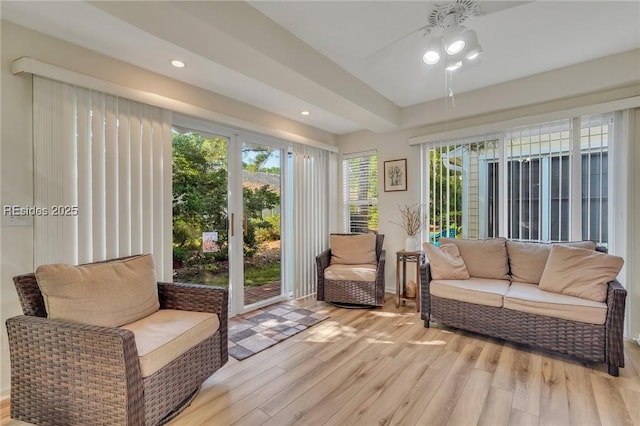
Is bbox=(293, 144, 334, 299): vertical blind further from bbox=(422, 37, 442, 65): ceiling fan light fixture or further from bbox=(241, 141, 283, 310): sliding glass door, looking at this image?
bbox=(422, 37, 442, 65): ceiling fan light fixture

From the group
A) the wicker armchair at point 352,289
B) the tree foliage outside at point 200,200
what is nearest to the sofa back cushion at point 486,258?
the wicker armchair at point 352,289

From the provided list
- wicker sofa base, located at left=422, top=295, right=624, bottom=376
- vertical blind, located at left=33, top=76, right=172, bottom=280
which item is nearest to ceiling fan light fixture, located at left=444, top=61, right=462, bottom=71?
wicker sofa base, located at left=422, top=295, right=624, bottom=376

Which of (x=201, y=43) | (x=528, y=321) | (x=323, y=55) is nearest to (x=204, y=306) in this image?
(x=201, y=43)

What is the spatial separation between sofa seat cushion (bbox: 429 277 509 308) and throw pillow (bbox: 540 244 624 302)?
1.21ft

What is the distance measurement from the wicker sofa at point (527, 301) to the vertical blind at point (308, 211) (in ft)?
5.60

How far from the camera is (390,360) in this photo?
7.67ft

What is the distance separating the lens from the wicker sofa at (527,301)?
2.14 meters

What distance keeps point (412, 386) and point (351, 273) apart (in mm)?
1673

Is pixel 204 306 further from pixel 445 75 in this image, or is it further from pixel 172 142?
pixel 445 75

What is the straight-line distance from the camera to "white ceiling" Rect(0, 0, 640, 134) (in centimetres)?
175

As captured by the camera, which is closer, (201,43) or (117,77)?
(201,43)

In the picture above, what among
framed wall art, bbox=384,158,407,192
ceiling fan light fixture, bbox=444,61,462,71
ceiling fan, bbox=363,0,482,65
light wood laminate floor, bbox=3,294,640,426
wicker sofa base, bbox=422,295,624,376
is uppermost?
ceiling fan, bbox=363,0,482,65

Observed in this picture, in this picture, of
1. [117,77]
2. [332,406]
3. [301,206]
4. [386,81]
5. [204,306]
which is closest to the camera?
[332,406]

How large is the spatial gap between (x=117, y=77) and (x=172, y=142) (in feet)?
2.17
